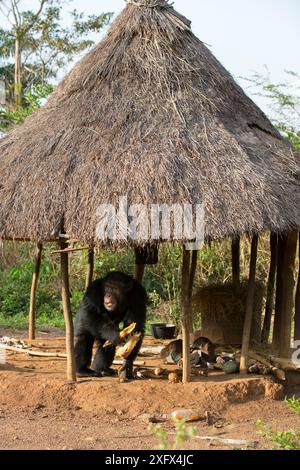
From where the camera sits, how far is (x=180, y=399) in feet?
23.9

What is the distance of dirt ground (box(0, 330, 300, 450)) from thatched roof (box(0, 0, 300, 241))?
1508 millimetres

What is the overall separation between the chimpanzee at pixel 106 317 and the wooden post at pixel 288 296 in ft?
6.01

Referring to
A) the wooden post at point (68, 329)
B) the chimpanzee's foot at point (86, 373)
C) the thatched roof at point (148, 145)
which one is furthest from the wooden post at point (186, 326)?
the wooden post at point (68, 329)

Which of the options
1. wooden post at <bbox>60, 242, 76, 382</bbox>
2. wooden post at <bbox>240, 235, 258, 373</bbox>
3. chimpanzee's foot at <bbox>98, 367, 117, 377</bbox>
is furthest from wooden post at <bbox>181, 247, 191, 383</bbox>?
wooden post at <bbox>60, 242, 76, 382</bbox>

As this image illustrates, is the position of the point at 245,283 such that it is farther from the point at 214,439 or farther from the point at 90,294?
the point at 214,439

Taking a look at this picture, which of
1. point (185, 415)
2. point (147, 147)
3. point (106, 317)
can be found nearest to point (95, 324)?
point (106, 317)

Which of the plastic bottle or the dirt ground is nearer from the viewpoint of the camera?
the dirt ground

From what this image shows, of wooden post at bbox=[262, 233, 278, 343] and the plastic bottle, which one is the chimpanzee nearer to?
the plastic bottle

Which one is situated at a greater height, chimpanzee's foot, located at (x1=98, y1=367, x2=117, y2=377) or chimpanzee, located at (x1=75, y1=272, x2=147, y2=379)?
chimpanzee, located at (x1=75, y1=272, x2=147, y2=379)

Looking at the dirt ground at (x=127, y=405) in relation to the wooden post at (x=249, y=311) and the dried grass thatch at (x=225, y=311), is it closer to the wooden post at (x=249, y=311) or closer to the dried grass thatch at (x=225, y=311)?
the wooden post at (x=249, y=311)

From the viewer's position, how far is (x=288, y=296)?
8695 mm

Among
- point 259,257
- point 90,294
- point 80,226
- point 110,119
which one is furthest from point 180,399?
point 259,257

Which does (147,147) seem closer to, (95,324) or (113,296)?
(113,296)

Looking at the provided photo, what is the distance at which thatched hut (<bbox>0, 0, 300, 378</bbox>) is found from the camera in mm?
7242
